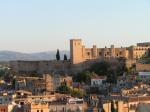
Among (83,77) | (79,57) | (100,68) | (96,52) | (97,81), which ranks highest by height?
(96,52)

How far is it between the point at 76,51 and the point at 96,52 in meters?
1.19

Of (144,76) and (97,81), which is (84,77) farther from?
(144,76)

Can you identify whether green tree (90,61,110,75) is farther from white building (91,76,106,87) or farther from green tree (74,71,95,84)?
white building (91,76,106,87)

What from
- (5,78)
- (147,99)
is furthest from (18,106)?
(5,78)

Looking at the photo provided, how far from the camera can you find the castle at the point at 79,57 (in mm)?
34531

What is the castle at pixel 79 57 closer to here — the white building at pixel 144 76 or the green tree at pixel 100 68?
the green tree at pixel 100 68

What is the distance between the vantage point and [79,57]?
114ft

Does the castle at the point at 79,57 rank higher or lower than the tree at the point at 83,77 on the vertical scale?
higher

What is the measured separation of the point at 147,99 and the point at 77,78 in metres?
11.0

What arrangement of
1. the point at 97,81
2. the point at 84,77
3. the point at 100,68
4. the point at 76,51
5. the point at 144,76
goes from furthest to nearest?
the point at 76,51 < the point at 100,68 < the point at 84,77 < the point at 97,81 < the point at 144,76

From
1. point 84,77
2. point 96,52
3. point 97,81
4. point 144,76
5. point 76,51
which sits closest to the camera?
point 144,76

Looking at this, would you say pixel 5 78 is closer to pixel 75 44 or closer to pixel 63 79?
pixel 75 44

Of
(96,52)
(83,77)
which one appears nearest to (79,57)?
(96,52)

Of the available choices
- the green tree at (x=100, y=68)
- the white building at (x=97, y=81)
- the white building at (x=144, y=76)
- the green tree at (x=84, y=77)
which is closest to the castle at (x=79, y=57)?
the green tree at (x=100, y=68)
